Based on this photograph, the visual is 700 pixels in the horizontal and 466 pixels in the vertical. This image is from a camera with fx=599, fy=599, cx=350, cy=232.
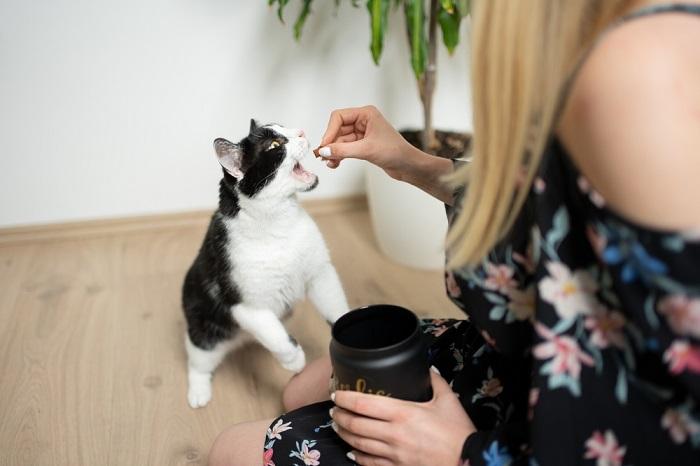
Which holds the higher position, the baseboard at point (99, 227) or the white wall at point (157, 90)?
the white wall at point (157, 90)

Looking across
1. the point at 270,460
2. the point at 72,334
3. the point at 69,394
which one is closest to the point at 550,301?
the point at 270,460

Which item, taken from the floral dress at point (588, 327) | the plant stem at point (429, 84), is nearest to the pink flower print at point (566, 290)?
the floral dress at point (588, 327)

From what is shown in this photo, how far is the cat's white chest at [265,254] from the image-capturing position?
114 cm

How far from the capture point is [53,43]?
5.84ft

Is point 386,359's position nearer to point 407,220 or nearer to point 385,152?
point 385,152

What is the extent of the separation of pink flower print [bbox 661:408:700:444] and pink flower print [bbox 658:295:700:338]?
0.30 feet

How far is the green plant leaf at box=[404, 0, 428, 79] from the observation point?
1438mm

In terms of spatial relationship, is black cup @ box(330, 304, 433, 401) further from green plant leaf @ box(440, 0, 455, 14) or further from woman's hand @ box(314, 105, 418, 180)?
green plant leaf @ box(440, 0, 455, 14)

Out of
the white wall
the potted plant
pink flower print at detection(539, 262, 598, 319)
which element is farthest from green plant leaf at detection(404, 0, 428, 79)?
pink flower print at detection(539, 262, 598, 319)

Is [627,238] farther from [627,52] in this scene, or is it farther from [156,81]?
[156,81]

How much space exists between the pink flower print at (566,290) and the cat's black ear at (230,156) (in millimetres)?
642

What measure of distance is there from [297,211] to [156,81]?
0.97 meters

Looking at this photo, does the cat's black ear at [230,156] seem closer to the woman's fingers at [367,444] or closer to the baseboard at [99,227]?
the woman's fingers at [367,444]

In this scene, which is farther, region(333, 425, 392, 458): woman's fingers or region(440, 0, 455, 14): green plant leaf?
region(440, 0, 455, 14): green plant leaf
